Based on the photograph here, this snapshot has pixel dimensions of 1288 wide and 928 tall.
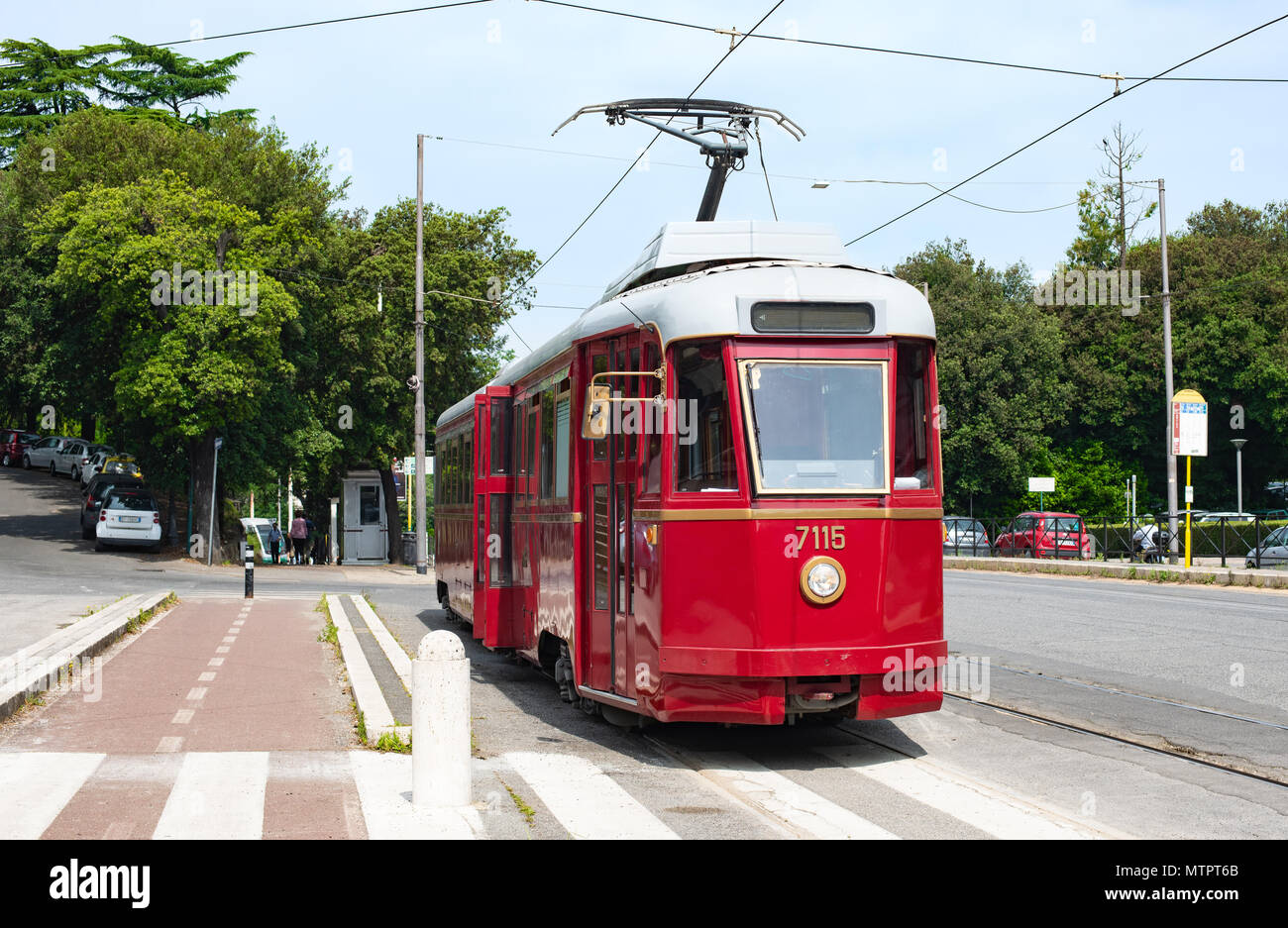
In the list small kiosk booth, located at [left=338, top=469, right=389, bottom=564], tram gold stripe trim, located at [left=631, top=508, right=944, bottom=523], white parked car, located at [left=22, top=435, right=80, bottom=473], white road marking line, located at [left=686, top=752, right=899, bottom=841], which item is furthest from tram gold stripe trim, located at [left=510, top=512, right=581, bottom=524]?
white parked car, located at [left=22, top=435, right=80, bottom=473]

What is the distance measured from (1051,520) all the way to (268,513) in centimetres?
8261

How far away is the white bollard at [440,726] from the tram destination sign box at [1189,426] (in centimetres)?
2873

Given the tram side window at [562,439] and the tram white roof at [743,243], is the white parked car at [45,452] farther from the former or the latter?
the tram white roof at [743,243]

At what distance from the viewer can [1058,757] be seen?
30.0ft

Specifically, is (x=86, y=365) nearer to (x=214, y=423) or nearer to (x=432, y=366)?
(x=214, y=423)

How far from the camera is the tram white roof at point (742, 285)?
876 centimetres

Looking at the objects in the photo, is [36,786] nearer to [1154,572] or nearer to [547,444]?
[547,444]

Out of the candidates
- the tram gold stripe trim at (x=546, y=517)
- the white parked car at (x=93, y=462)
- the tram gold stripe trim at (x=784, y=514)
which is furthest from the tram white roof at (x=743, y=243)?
the white parked car at (x=93, y=462)

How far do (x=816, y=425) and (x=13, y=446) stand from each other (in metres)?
59.3

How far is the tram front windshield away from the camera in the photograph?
28.0 ft

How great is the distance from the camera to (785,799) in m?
7.62

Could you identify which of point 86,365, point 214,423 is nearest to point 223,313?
point 214,423

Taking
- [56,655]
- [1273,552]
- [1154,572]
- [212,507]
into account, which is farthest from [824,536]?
[212,507]

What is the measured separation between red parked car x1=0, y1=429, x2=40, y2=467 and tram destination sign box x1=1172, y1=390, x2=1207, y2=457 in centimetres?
4800
